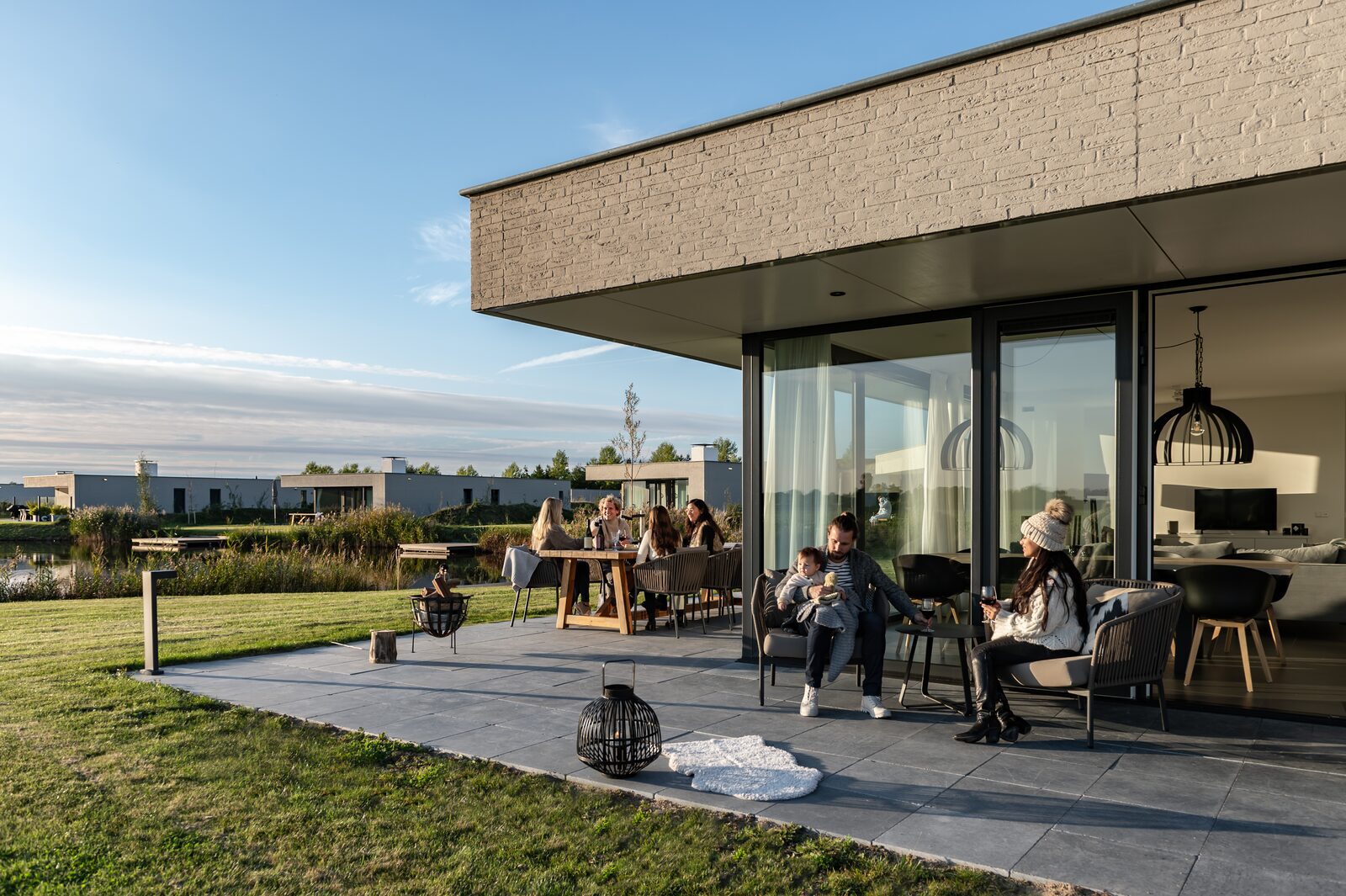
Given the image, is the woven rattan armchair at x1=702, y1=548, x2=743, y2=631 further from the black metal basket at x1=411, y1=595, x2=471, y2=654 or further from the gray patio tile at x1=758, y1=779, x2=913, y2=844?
the gray patio tile at x1=758, y1=779, x2=913, y2=844

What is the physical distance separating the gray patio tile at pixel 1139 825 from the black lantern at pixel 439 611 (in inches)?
181

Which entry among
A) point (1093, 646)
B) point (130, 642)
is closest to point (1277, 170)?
point (1093, 646)

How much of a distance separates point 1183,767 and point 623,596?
16.7ft

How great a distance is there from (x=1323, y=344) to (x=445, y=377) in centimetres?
2886

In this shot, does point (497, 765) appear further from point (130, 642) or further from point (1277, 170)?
point (130, 642)

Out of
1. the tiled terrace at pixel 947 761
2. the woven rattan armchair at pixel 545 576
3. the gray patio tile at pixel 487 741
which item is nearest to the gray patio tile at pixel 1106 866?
the tiled terrace at pixel 947 761

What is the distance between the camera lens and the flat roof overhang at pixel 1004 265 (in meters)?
4.08

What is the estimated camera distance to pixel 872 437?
21.8 feet

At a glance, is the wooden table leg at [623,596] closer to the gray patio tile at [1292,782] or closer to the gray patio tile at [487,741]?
the gray patio tile at [487,741]

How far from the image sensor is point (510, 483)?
47.9 metres

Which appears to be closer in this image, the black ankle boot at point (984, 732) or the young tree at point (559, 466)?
the black ankle boot at point (984, 732)

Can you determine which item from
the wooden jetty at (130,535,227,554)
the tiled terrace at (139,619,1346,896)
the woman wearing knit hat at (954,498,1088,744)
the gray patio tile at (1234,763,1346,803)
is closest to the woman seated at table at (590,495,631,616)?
the tiled terrace at (139,619,1346,896)

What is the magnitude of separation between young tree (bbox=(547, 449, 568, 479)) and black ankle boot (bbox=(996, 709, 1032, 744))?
189 ft

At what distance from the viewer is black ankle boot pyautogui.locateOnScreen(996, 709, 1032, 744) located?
4.52 metres
